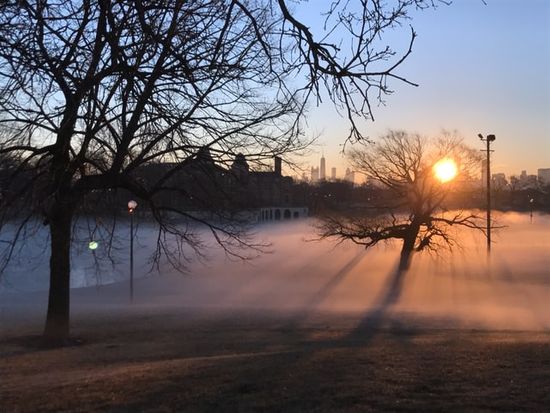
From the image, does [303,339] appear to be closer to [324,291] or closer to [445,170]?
[324,291]

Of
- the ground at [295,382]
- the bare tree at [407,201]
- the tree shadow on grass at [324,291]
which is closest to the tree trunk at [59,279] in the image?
the ground at [295,382]

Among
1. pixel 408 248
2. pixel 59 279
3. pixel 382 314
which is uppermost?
pixel 59 279

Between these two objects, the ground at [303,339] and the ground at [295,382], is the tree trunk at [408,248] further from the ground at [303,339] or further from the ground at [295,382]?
the ground at [295,382]

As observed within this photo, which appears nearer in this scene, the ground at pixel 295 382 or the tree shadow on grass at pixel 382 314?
the ground at pixel 295 382

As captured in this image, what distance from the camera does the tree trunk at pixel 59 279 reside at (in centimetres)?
1555

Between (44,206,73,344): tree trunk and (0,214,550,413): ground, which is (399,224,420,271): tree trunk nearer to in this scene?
(0,214,550,413): ground

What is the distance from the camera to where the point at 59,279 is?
16.3 meters

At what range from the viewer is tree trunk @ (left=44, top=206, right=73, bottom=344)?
51.0 ft

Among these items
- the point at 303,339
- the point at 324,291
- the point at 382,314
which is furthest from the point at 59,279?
the point at 324,291

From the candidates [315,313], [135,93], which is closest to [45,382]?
[135,93]

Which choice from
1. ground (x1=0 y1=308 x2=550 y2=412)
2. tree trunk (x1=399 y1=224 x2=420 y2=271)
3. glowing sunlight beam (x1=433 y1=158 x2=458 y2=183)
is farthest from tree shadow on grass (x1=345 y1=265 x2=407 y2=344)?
glowing sunlight beam (x1=433 y1=158 x2=458 y2=183)

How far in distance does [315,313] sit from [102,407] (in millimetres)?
22243

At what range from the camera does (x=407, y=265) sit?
4619cm

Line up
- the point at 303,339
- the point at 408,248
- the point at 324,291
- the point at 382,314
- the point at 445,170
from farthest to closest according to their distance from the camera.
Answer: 1. the point at 408,248
2. the point at 445,170
3. the point at 324,291
4. the point at 382,314
5. the point at 303,339
